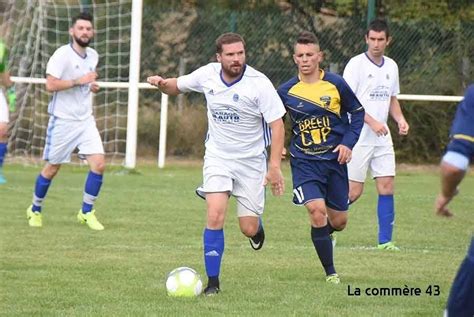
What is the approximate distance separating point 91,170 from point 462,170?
672cm

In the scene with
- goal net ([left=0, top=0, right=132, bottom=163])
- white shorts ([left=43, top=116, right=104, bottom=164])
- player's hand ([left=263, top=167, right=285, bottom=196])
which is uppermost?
player's hand ([left=263, top=167, right=285, bottom=196])

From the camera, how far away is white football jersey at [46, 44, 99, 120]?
1095 centimetres

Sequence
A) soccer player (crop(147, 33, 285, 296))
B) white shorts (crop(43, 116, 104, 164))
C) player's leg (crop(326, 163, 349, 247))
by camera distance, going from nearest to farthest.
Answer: soccer player (crop(147, 33, 285, 296)) → player's leg (crop(326, 163, 349, 247)) → white shorts (crop(43, 116, 104, 164))

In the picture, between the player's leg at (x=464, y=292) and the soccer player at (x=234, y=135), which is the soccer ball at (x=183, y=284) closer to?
the soccer player at (x=234, y=135)

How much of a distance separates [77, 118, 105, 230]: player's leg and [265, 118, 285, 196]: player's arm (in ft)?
11.9

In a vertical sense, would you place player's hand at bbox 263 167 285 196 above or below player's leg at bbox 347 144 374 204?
above

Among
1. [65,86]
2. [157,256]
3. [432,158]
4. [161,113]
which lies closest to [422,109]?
[432,158]

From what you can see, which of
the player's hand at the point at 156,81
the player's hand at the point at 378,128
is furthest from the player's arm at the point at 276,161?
the player's hand at the point at 378,128

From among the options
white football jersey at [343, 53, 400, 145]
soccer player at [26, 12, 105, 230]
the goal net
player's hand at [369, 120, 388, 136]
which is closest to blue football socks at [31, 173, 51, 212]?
soccer player at [26, 12, 105, 230]

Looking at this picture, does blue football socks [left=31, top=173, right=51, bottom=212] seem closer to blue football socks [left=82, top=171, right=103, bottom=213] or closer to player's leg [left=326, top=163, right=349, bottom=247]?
blue football socks [left=82, top=171, right=103, bottom=213]

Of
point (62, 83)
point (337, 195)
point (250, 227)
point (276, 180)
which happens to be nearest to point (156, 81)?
point (276, 180)

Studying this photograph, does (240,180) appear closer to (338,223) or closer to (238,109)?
(238,109)

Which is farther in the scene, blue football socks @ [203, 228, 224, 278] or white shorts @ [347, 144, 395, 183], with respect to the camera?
white shorts @ [347, 144, 395, 183]

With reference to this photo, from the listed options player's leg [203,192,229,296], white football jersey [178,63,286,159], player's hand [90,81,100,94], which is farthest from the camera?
player's hand [90,81,100,94]
